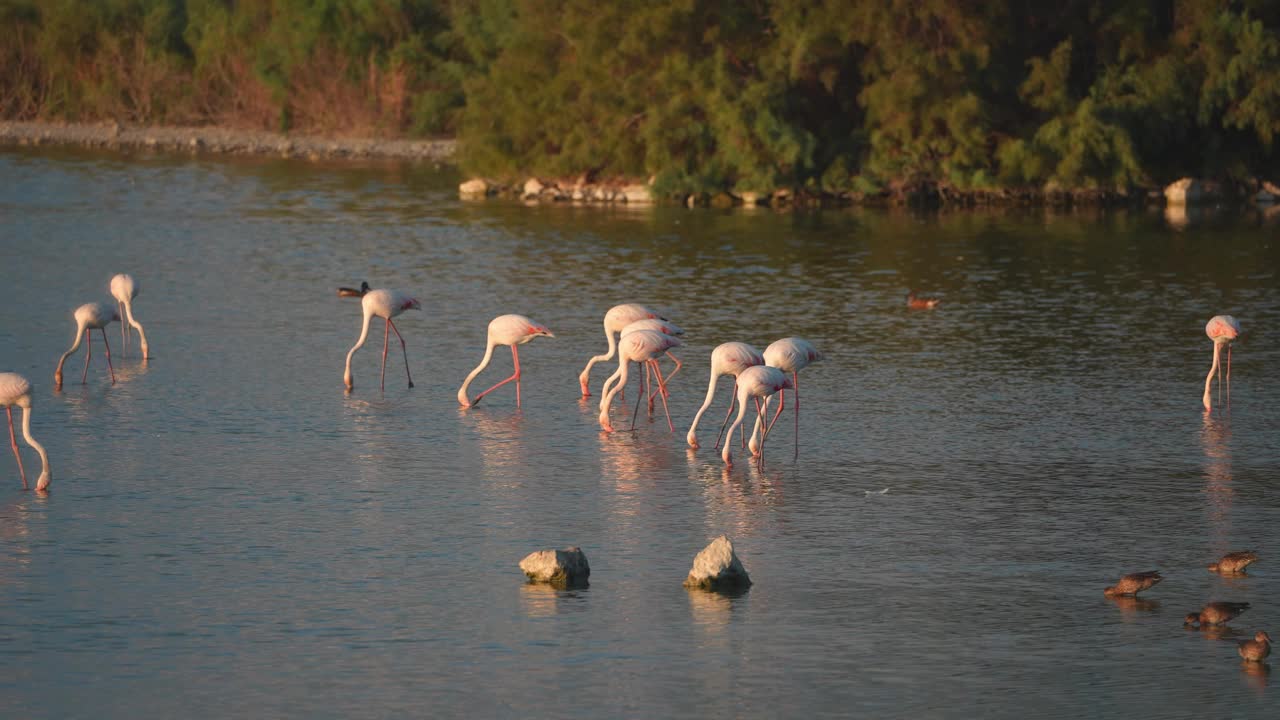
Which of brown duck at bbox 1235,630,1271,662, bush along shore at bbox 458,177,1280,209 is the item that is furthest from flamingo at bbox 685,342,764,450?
bush along shore at bbox 458,177,1280,209

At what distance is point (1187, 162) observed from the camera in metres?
34.5

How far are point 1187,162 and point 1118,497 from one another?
26.0 meters

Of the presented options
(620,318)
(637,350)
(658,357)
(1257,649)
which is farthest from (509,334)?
(1257,649)

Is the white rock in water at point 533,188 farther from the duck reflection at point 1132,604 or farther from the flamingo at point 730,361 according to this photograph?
the duck reflection at point 1132,604

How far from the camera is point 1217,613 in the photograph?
7.77 metres

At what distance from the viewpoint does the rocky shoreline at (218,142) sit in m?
48.2

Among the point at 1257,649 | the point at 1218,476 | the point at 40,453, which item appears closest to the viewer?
the point at 1257,649

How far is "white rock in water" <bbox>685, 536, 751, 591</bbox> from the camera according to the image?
8.45 meters

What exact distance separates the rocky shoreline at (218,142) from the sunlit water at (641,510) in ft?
89.4

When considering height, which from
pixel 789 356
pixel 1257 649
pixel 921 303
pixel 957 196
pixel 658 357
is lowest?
pixel 1257 649

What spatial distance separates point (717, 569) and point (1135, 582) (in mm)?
2023

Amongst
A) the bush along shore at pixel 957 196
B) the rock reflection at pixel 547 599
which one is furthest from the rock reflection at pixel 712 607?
the bush along shore at pixel 957 196

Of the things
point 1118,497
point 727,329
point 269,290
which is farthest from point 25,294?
point 1118,497

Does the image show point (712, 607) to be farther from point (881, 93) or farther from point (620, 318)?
point (881, 93)
